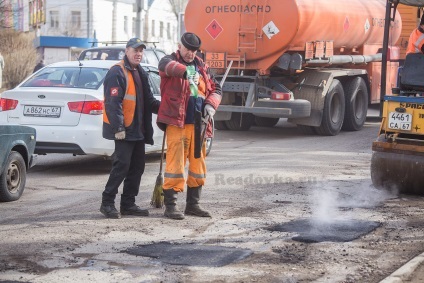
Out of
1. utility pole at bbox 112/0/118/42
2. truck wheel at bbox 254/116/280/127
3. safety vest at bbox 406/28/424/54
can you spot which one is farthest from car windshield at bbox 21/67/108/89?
utility pole at bbox 112/0/118/42

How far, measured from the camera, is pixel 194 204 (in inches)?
348

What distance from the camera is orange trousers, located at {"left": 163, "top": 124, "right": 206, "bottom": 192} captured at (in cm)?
866

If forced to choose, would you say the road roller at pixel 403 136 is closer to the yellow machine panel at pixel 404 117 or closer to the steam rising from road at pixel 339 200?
the yellow machine panel at pixel 404 117

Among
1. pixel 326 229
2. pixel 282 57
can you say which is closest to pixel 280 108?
pixel 282 57

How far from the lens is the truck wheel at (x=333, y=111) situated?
17500 millimetres

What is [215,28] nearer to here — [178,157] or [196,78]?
[196,78]

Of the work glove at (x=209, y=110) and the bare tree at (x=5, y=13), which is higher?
the bare tree at (x=5, y=13)

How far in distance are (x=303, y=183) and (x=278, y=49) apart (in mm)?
5912

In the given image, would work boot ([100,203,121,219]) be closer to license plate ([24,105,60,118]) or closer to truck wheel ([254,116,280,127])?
license plate ([24,105,60,118])

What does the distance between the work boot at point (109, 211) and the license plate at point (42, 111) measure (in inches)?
129

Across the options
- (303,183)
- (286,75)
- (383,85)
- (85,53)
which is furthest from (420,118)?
(85,53)

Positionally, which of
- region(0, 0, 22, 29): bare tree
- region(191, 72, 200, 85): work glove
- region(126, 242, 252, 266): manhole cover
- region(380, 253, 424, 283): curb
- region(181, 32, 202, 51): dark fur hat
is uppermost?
region(0, 0, 22, 29): bare tree

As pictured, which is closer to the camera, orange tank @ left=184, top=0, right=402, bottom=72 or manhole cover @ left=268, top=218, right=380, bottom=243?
manhole cover @ left=268, top=218, right=380, bottom=243

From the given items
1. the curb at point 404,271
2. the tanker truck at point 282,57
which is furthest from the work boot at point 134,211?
the tanker truck at point 282,57
